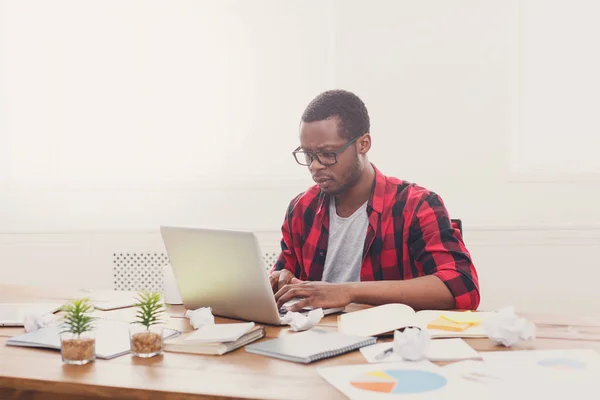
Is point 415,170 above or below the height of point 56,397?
above

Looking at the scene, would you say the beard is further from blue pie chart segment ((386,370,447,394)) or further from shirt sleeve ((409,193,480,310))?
blue pie chart segment ((386,370,447,394))

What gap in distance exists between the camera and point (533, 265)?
3.05 meters

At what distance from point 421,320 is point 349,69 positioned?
6.25 feet

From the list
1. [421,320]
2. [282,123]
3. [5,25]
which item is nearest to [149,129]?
[282,123]

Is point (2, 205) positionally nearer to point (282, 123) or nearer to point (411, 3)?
point (282, 123)

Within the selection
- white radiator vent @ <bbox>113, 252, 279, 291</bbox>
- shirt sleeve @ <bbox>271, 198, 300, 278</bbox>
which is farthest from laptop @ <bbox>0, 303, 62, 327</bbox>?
white radiator vent @ <bbox>113, 252, 279, 291</bbox>

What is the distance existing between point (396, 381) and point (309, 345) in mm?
239

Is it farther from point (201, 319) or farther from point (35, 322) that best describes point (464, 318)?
point (35, 322)

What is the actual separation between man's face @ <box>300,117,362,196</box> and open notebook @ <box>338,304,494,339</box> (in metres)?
0.54

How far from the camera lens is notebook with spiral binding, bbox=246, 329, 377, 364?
1208mm

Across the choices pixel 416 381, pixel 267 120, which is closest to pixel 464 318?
pixel 416 381

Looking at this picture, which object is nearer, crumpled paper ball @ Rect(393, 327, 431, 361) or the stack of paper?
crumpled paper ball @ Rect(393, 327, 431, 361)

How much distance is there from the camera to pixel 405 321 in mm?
1419

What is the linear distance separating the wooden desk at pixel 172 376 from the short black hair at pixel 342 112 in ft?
2.92
